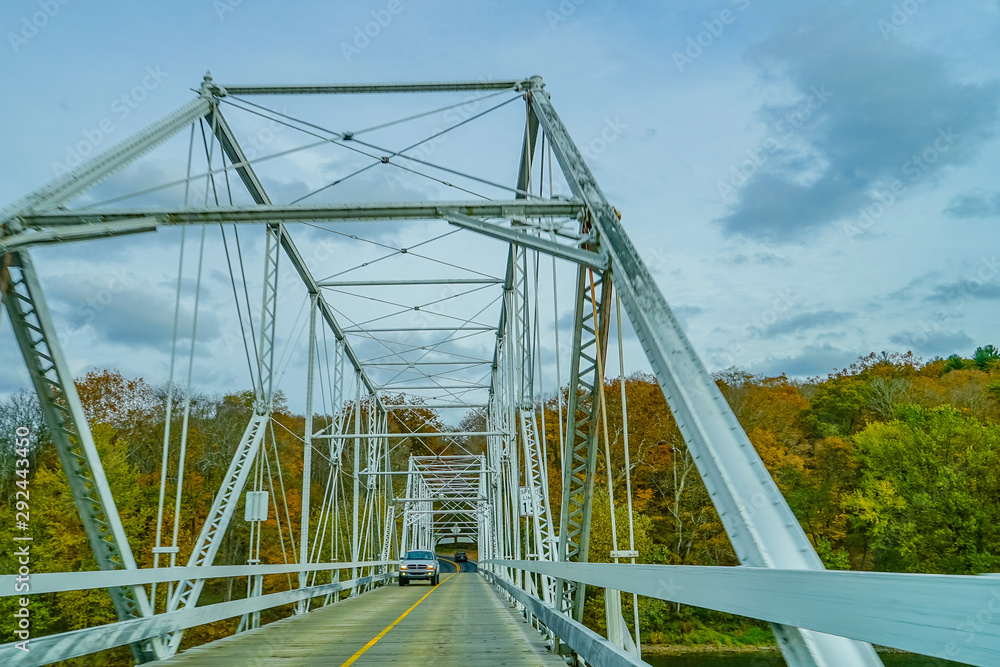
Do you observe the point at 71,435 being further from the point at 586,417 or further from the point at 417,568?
the point at 417,568

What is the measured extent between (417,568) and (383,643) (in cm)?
2591

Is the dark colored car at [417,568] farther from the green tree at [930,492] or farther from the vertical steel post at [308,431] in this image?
the green tree at [930,492]

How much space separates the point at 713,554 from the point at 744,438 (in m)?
43.6

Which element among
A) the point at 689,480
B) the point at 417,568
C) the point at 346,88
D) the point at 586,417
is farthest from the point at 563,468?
the point at 689,480

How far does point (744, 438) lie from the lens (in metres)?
5.07

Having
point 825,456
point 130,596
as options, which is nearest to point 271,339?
point 130,596

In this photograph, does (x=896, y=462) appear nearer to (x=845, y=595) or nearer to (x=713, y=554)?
(x=713, y=554)

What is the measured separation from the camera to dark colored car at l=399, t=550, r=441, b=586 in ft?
115

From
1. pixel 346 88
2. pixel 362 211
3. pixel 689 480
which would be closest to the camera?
pixel 362 211

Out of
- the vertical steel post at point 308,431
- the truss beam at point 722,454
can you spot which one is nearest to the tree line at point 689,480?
the vertical steel post at point 308,431

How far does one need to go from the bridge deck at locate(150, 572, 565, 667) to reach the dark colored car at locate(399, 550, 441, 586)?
19.6 metres

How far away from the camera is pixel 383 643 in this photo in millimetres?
10234

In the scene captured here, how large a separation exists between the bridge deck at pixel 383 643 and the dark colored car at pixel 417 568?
19593 millimetres

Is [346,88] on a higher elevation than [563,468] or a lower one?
higher
